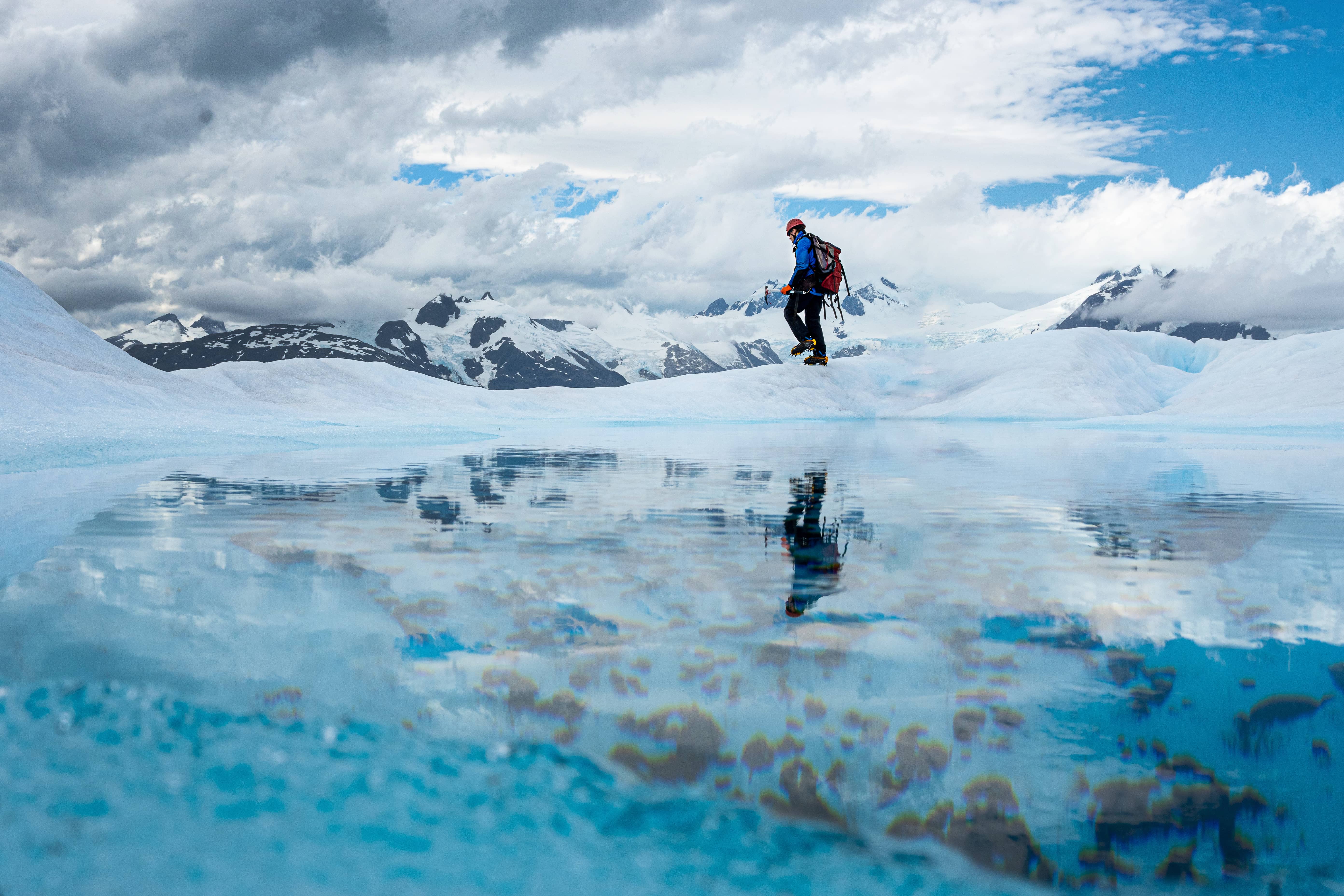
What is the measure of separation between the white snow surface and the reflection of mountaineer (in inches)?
742

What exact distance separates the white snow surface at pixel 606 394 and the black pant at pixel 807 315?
18.4m

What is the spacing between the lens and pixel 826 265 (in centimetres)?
2153

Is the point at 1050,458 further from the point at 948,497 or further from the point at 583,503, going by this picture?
the point at 583,503

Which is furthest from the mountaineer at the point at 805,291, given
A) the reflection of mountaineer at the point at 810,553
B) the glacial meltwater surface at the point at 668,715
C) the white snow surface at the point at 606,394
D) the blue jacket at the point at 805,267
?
the white snow surface at the point at 606,394

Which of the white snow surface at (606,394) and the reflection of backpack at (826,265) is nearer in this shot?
the reflection of backpack at (826,265)

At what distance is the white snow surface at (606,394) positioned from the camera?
38.1 metres

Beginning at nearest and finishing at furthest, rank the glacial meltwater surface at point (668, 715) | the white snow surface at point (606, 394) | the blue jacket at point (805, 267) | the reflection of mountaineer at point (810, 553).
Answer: the glacial meltwater surface at point (668, 715) < the reflection of mountaineer at point (810, 553) < the blue jacket at point (805, 267) < the white snow surface at point (606, 394)

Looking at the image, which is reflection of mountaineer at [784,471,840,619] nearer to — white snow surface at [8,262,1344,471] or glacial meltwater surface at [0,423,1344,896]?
glacial meltwater surface at [0,423,1344,896]

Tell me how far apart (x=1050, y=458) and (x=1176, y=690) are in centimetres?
2414

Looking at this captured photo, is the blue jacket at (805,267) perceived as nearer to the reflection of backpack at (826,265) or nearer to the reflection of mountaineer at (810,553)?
the reflection of backpack at (826,265)

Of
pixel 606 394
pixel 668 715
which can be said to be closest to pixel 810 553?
pixel 668 715

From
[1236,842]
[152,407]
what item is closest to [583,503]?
[1236,842]

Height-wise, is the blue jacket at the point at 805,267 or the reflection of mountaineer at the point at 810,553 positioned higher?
the blue jacket at the point at 805,267

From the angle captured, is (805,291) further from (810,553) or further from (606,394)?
(606,394)
